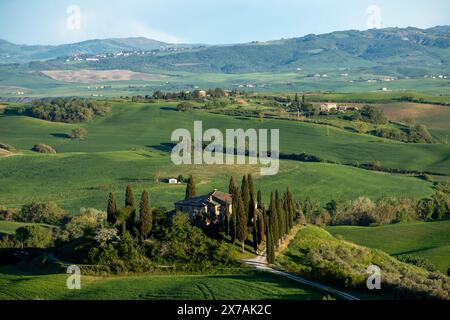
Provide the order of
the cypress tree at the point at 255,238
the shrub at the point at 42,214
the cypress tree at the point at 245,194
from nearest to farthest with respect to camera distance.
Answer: the cypress tree at the point at 255,238, the cypress tree at the point at 245,194, the shrub at the point at 42,214

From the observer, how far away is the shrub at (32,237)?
7888 cm

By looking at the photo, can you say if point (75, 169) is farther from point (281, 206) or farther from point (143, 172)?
point (281, 206)

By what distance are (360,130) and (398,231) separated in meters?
80.6

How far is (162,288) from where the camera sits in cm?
5116

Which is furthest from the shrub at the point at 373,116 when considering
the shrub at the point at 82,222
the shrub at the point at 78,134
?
the shrub at the point at 82,222

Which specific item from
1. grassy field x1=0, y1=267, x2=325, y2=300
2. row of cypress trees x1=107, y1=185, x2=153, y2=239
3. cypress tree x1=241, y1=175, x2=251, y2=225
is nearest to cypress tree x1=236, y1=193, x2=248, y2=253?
cypress tree x1=241, y1=175, x2=251, y2=225

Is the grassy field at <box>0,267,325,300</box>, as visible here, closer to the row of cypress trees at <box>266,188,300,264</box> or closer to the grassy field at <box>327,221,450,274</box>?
the row of cypress trees at <box>266,188,300,264</box>

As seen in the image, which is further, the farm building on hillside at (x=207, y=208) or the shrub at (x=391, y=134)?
the shrub at (x=391, y=134)

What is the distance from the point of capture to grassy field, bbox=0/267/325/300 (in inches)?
1930

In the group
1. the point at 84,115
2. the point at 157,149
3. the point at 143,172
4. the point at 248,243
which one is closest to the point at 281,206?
the point at 248,243

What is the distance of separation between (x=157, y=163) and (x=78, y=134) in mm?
43558

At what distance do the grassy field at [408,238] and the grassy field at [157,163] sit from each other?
1937 cm

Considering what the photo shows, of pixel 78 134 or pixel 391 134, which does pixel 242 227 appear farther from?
pixel 78 134

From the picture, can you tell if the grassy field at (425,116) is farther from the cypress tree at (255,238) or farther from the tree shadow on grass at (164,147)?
the cypress tree at (255,238)
